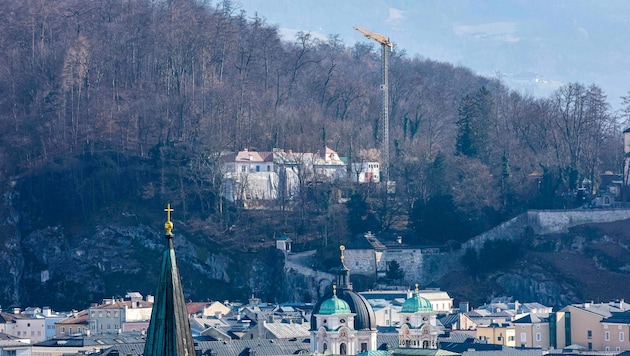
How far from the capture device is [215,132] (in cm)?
12744

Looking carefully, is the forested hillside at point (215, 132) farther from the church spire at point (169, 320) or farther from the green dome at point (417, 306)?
the church spire at point (169, 320)

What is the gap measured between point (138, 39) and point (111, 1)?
6.75 metres

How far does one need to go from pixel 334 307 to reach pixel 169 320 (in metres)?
57.9

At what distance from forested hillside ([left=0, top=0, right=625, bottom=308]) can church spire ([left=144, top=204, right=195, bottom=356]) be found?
9127 centimetres

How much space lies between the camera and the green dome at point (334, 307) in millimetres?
88312

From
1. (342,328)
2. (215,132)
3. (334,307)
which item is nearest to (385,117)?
(215,132)

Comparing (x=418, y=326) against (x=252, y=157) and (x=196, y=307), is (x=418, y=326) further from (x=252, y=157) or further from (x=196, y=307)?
(x=252, y=157)

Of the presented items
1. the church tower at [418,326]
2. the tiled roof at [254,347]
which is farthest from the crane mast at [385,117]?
the church tower at [418,326]

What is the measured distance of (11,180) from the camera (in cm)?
13062

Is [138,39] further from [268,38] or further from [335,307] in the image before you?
[335,307]

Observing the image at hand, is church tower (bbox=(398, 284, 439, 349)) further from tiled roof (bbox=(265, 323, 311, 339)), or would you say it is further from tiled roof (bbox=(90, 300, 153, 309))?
tiled roof (bbox=(90, 300, 153, 309))

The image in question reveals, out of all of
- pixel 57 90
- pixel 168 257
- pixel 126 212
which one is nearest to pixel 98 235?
pixel 126 212

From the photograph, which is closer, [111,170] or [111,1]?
[111,170]

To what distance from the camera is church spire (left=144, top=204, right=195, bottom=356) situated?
100ft
